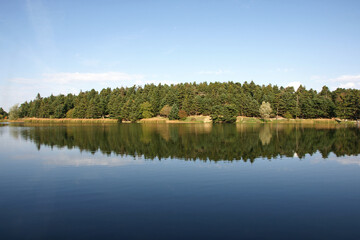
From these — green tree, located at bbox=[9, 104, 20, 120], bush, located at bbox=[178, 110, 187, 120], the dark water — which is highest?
green tree, located at bbox=[9, 104, 20, 120]

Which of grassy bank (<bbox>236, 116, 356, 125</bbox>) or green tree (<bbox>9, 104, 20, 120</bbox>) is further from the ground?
green tree (<bbox>9, 104, 20, 120</bbox>)

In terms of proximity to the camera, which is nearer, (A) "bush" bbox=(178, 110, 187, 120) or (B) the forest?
(B) the forest

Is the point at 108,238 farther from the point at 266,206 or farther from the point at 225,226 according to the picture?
the point at 266,206

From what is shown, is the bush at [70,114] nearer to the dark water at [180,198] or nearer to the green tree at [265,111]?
the green tree at [265,111]

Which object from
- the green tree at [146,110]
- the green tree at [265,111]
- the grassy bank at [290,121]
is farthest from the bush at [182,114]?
the green tree at [265,111]

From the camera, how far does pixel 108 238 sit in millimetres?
9156

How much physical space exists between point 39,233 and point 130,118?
11529 cm

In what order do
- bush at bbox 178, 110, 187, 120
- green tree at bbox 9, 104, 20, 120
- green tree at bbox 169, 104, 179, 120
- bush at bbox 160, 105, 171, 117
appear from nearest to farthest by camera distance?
1. bush at bbox 178, 110, 187, 120
2. green tree at bbox 169, 104, 179, 120
3. bush at bbox 160, 105, 171, 117
4. green tree at bbox 9, 104, 20, 120

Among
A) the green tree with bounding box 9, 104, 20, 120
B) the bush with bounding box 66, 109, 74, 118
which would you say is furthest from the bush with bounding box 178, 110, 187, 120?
the green tree with bounding box 9, 104, 20, 120

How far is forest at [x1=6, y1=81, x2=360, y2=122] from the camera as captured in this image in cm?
11038

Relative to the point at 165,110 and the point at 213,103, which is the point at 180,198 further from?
the point at 213,103

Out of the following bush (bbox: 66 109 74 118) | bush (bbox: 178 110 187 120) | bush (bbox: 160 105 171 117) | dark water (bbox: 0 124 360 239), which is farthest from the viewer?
bush (bbox: 66 109 74 118)

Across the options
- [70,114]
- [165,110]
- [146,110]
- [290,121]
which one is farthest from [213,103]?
[70,114]

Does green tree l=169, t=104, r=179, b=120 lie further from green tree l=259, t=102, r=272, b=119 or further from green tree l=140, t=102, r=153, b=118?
green tree l=259, t=102, r=272, b=119
